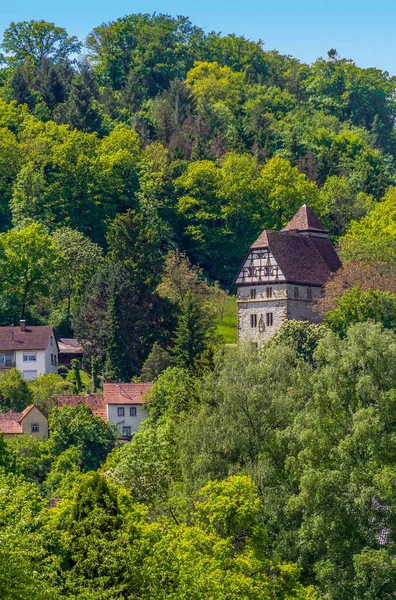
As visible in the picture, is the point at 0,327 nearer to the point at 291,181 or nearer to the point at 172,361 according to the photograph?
the point at 172,361

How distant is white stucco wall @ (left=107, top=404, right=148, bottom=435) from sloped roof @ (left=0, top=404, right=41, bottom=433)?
5.37 meters

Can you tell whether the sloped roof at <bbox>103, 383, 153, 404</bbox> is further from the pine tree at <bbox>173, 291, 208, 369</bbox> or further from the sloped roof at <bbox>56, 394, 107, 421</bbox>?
the pine tree at <bbox>173, 291, 208, 369</bbox>

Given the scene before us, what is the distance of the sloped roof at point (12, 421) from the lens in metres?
86.4

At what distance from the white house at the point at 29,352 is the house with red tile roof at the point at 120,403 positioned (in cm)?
817

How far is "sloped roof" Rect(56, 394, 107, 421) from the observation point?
9150 centimetres

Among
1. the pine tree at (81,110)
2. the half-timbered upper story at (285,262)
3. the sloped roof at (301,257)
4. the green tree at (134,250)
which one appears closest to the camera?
the half-timbered upper story at (285,262)

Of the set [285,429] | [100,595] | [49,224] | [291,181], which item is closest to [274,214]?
[291,181]

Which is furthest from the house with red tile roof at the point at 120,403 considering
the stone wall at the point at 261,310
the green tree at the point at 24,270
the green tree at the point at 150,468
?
the green tree at the point at 150,468

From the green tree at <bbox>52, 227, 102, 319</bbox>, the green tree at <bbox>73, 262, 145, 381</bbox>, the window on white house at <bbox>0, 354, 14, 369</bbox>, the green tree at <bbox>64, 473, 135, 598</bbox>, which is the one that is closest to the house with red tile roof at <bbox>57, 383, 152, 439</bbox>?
the green tree at <bbox>73, 262, 145, 381</bbox>

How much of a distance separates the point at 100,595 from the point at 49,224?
271 ft

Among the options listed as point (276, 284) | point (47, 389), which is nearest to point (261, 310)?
point (276, 284)

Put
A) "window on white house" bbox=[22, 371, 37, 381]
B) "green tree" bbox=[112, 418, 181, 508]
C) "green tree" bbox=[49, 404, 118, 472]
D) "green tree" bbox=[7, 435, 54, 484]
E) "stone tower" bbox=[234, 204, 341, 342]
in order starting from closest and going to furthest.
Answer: "green tree" bbox=[112, 418, 181, 508] → "green tree" bbox=[7, 435, 54, 484] → "green tree" bbox=[49, 404, 118, 472] → "stone tower" bbox=[234, 204, 341, 342] → "window on white house" bbox=[22, 371, 37, 381]

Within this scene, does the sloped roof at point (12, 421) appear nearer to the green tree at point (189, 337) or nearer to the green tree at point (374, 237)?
the green tree at point (189, 337)

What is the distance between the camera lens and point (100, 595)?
41438mm
